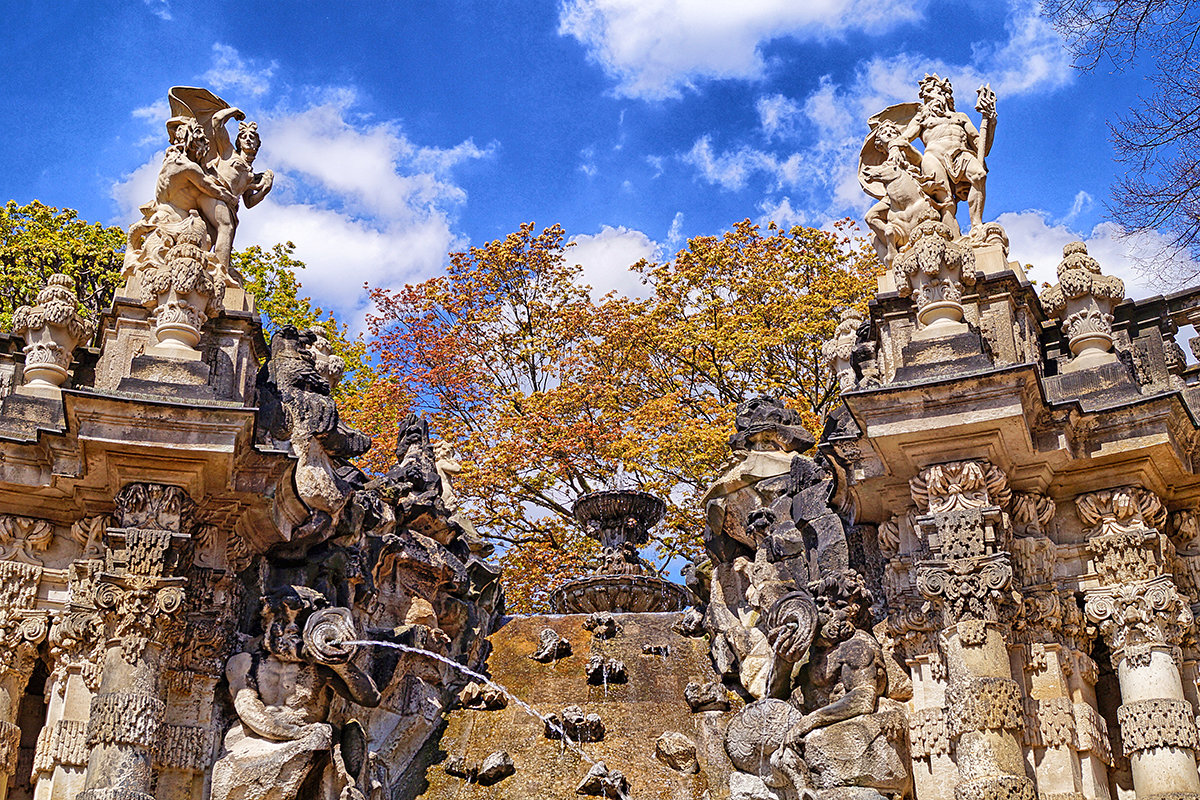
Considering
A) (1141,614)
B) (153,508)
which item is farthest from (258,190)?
(1141,614)

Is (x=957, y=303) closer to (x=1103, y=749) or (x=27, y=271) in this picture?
(x=1103, y=749)

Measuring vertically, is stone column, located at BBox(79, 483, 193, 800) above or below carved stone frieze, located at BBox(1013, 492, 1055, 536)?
below

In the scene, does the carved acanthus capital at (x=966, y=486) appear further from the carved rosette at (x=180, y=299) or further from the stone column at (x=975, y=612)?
the carved rosette at (x=180, y=299)

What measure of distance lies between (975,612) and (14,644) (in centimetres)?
701

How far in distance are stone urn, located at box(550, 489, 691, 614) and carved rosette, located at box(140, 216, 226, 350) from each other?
5665 millimetres

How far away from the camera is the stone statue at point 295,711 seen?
9.41m

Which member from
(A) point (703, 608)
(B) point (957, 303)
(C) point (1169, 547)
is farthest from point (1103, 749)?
→ (A) point (703, 608)

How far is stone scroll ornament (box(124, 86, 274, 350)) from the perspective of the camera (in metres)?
10.4

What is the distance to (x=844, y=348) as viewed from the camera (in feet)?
39.6

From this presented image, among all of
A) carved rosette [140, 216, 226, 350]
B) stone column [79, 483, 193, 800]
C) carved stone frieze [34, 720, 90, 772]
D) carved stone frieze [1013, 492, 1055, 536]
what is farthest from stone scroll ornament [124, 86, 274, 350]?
carved stone frieze [1013, 492, 1055, 536]

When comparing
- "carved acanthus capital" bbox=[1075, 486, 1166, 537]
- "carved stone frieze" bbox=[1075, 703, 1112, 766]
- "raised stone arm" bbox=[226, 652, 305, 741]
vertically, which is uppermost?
"carved acanthus capital" bbox=[1075, 486, 1166, 537]

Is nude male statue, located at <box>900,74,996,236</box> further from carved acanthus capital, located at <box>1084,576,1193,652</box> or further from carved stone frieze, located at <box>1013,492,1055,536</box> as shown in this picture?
carved acanthus capital, located at <box>1084,576,1193,652</box>

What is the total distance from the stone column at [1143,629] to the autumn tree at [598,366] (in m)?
11.4

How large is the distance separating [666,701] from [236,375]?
482 cm
